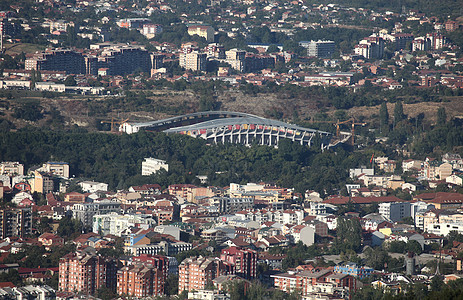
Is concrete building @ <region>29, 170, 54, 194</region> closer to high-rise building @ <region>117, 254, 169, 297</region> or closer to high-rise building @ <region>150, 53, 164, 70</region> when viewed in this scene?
high-rise building @ <region>117, 254, 169, 297</region>

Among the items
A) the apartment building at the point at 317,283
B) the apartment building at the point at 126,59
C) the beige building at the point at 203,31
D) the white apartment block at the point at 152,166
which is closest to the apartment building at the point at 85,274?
the apartment building at the point at 317,283

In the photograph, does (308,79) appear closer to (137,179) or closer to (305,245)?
(137,179)

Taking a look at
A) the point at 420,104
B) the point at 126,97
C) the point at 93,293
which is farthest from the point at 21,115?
the point at 93,293

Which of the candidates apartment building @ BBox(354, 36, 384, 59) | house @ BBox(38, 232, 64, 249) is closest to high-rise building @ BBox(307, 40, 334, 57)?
apartment building @ BBox(354, 36, 384, 59)

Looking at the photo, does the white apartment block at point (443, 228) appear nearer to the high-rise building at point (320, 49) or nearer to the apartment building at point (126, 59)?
the apartment building at point (126, 59)

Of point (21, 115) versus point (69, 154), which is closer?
point (69, 154)
